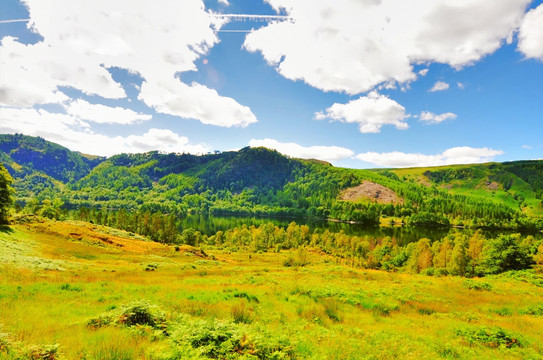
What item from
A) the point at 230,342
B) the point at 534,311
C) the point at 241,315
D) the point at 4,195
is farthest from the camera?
the point at 4,195

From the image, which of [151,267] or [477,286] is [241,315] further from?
[477,286]

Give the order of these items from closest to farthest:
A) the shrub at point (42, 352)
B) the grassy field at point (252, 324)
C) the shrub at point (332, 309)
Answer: the shrub at point (42, 352), the grassy field at point (252, 324), the shrub at point (332, 309)

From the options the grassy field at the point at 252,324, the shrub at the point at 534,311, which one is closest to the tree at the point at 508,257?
the grassy field at the point at 252,324

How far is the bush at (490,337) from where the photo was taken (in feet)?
41.9

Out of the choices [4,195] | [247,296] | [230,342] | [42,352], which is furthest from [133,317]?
[4,195]

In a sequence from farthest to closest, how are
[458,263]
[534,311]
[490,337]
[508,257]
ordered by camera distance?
1. [458,263]
2. [508,257]
3. [534,311]
4. [490,337]

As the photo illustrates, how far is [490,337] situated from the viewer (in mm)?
13125

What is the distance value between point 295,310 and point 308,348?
7.09 metres

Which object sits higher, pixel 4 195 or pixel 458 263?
pixel 4 195

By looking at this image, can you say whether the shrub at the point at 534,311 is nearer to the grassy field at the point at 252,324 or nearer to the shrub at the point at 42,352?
the grassy field at the point at 252,324

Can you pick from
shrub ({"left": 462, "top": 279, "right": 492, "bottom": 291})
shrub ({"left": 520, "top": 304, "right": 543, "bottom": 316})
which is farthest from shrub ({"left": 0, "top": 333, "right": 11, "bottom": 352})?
shrub ({"left": 462, "top": 279, "right": 492, "bottom": 291})

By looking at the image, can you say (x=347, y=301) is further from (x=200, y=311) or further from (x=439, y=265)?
(x=439, y=265)

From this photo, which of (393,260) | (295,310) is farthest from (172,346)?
(393,260)

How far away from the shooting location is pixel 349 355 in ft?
29.4
